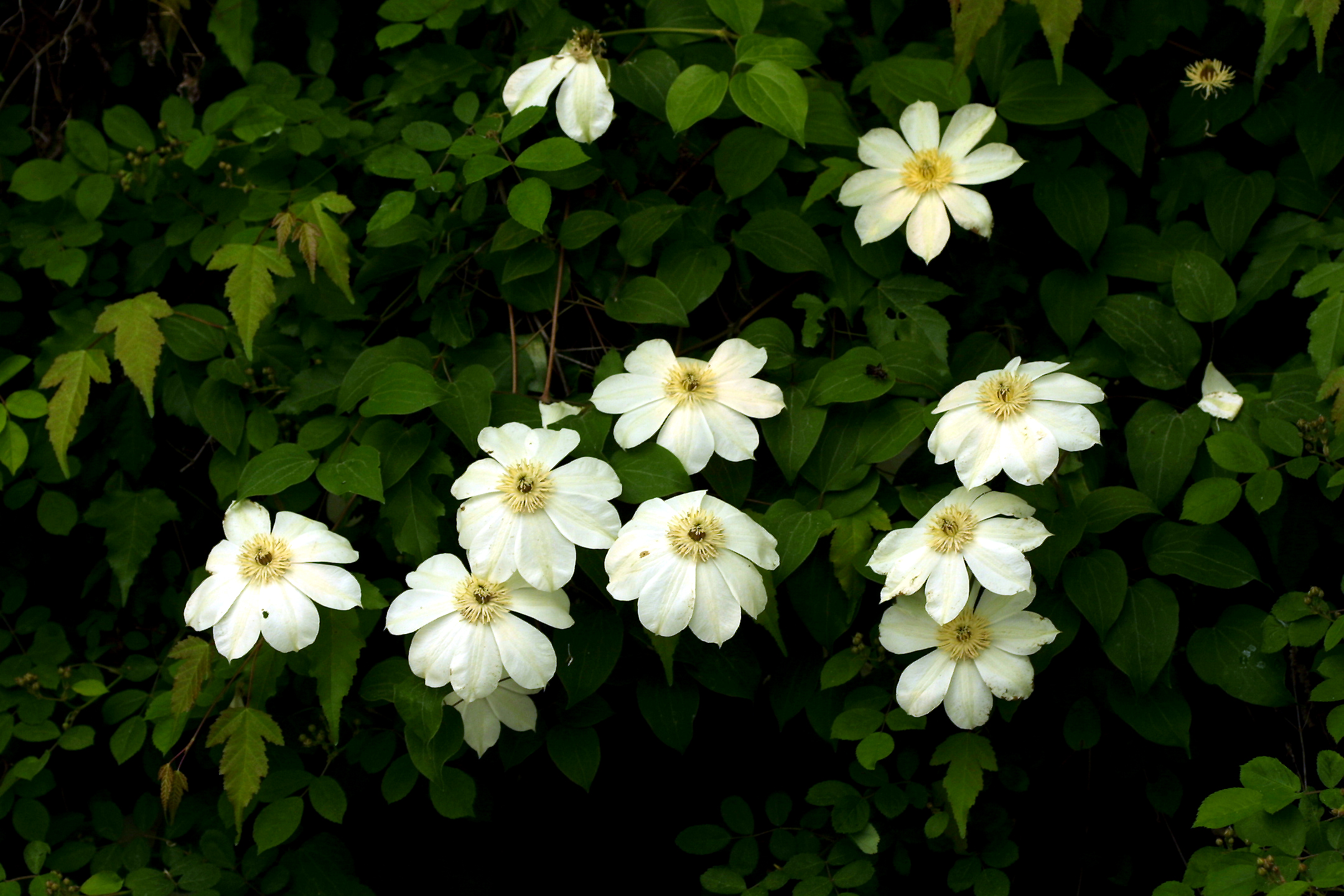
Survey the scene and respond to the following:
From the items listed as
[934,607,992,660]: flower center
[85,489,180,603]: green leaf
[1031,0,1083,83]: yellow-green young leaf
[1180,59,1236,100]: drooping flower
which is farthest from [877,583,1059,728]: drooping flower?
[85,489,180,603]: green leaf

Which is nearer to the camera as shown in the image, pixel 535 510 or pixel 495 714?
pixel 535 510

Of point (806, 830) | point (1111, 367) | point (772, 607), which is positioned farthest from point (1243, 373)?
point (806, 830)

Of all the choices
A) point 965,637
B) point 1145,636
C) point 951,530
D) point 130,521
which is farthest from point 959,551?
point 130,521

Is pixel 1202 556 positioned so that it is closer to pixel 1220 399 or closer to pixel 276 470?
pixel 1220 399

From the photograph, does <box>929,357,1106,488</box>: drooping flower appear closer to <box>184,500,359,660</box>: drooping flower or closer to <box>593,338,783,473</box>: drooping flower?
<box>593,338,783,473</box>: drooping flower

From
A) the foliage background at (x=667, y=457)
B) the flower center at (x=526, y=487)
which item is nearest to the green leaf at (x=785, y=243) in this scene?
the foliage background at (x=667, y=457)

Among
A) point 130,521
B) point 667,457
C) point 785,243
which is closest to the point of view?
point 667,457
